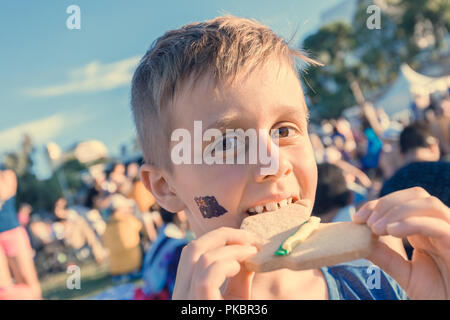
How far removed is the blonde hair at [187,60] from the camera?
135 cm

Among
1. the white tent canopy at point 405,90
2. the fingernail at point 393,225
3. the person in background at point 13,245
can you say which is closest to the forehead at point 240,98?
the fingernail at point 393,225

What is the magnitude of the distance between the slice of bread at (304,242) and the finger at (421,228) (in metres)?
0.07

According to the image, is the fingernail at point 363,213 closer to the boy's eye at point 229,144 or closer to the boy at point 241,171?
the boy at point 241,171

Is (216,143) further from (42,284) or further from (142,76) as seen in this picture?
(42,284)

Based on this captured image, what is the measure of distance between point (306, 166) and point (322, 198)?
238 cm

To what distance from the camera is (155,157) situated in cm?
156

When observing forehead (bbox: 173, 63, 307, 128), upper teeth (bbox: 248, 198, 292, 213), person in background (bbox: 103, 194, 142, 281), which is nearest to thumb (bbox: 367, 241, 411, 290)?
upper teeth (bbox: 248, 198, 292, 213)

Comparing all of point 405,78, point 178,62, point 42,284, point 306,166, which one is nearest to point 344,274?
point 306,166

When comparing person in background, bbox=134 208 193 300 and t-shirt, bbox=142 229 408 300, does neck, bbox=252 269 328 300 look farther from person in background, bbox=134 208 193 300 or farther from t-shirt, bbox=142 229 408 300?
person in background, bbox=134 208 193 300

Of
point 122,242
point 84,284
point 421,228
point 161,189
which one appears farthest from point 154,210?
point 421,228

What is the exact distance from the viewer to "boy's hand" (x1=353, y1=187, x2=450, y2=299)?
1.01m

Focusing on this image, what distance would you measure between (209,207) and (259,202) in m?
0.18

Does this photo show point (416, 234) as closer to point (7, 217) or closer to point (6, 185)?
point (7, 217)

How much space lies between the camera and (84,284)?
8227 mm
